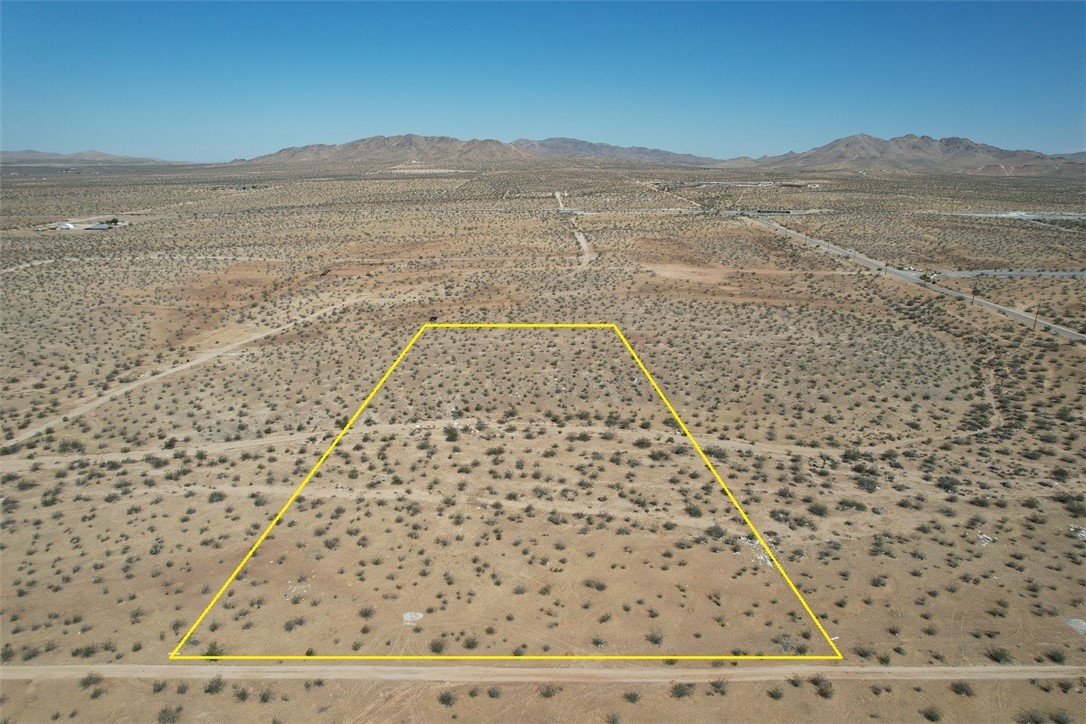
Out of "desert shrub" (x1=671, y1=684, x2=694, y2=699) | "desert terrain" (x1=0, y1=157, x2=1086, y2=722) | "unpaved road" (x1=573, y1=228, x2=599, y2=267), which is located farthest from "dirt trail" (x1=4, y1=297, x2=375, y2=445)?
"desert shrub" (x1=671, y1=684, x2=694, y2=699)

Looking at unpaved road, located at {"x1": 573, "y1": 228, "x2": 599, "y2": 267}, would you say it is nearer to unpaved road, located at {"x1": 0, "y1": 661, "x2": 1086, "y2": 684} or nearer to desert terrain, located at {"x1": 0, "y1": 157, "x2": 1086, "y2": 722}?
desert terrain, located at {"x1": 0, "y1": 157, "x2": 1086, "y2": 722}

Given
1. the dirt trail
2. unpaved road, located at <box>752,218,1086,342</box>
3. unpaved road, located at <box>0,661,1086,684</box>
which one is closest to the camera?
unpaved road, located at <box>0,661,1086,684</box>

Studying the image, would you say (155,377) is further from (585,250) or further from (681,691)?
(585,250)

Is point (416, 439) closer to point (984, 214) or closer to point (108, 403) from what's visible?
point (108, 403)

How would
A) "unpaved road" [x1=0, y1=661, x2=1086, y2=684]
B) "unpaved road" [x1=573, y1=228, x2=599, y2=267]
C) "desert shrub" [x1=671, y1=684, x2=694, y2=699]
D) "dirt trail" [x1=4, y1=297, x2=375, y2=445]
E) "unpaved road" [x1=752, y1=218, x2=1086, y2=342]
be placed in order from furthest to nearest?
"unpaved road" [x1=573, y1=228, x2=599, y2=267] < "unpaved road" [x1=752, y1=218, x2=1086, y2=342] < "dirt trail" [x1=4, y1=297, x2=375, y2=445] < "unpaved road" [x1=0, y1=661, x2=1086, y2=684] < "desert shrub" [x1=671, y1=684, x2=694, y2=699]

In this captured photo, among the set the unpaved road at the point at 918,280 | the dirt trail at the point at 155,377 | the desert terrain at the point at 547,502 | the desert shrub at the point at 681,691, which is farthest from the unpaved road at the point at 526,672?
the unpaved road at the point at 918,280

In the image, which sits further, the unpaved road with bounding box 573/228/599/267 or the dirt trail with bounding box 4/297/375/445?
the unpaved road with bounding box 573/228/599/267

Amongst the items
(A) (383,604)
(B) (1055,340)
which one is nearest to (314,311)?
(A) (383,604)

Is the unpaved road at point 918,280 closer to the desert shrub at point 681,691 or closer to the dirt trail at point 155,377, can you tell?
the desert shrub at point 681,691

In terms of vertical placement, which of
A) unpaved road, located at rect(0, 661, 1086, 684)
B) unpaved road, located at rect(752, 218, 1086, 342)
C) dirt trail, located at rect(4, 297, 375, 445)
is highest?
unpaved road, located at rect(752, 218, 1086, 342)
